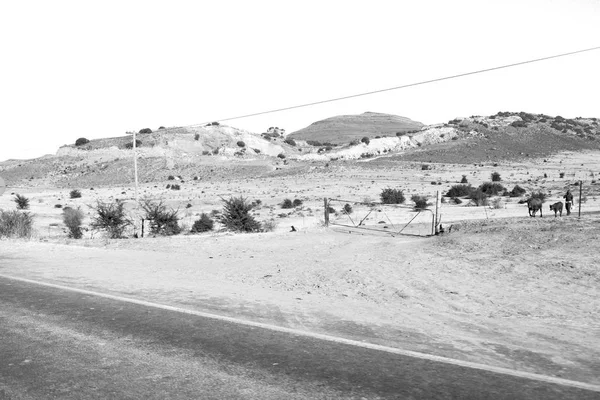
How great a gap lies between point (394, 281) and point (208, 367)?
284 inches

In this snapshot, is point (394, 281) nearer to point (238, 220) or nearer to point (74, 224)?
point (238, 220)

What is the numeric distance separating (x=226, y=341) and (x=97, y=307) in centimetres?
321

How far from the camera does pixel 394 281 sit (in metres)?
12.4

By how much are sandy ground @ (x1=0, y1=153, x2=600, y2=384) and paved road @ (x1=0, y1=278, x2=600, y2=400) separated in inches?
27.8

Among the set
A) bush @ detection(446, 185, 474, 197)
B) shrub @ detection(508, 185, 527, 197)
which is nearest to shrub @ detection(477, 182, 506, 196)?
bush @ detection(446, 185, 474, 197)

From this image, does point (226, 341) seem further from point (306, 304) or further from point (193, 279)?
point (193, 279)

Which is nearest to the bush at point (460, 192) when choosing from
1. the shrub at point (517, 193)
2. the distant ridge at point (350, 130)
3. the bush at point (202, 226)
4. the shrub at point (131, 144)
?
the shrub at point (517, 193)

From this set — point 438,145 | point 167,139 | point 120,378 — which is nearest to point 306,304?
point 120,378

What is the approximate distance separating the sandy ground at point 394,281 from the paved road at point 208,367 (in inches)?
27.8

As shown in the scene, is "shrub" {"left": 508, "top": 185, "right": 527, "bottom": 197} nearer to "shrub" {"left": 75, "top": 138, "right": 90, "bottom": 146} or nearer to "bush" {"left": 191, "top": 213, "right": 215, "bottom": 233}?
"bush" {"left": 191, "top": 213, "right": 215, "bottom": 233}

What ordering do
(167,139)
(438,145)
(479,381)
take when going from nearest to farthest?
(479,381)
(438,145)
(167,139)

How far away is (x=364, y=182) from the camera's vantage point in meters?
61.9

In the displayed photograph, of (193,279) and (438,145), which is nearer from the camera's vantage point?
(193,279)

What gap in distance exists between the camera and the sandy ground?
7.21 m
